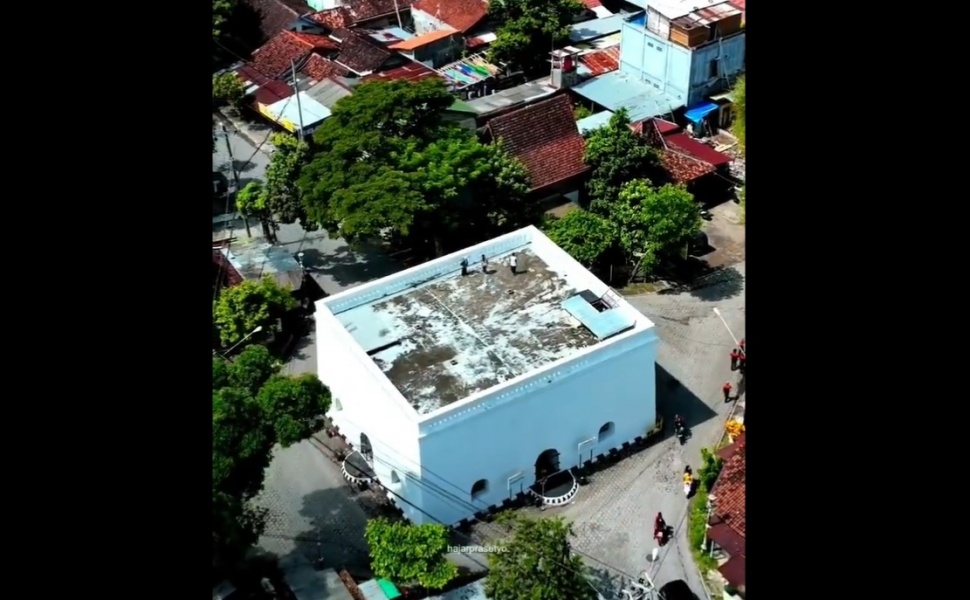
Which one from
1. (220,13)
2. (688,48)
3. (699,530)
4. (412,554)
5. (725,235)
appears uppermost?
(688,48)

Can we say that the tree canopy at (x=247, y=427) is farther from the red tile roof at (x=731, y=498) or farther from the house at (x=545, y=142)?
the house at (x=545, y=142)

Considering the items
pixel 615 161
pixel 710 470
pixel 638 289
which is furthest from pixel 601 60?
pixel 710 470

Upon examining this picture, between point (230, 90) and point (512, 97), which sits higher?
point (230, 90)

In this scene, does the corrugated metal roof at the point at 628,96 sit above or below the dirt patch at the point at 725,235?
above

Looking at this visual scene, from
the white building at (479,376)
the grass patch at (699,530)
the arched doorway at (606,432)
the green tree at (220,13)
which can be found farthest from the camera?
the green tree at (220,13)

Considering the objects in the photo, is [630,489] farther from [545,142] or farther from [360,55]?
[360,55]

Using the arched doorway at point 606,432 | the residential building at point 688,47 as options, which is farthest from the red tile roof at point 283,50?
the arched doorway at point 606,432

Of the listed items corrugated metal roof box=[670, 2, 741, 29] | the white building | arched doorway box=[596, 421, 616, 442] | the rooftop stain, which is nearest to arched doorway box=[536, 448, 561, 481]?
the white building
